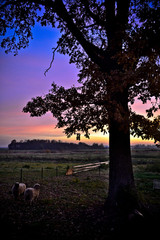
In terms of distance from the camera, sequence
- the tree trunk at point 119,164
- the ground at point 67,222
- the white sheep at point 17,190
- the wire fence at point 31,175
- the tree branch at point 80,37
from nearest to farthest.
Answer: the ground at point 67,222, the tree trunk at point 119,164, the tree branch at point 80,37, the white sheep at point 17,190, the wire fence at point 31,175

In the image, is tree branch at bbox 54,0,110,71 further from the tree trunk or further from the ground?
the ground

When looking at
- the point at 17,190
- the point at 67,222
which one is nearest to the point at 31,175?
the point at 17,190

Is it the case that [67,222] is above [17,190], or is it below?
below

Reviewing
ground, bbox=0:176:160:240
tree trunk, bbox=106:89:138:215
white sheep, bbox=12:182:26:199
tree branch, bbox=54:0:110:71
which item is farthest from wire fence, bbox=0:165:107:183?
tree branch, bbox=54:0:110:71

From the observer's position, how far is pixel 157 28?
5.62 m

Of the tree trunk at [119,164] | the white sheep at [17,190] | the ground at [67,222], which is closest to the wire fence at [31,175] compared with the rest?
the white sheep at [17,190]

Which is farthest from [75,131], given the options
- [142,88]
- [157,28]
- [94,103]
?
[157,28]

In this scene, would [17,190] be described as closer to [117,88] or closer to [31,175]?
[117,88]

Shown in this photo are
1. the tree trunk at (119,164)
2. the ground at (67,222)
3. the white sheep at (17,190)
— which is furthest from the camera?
the white sheep at (17,190)

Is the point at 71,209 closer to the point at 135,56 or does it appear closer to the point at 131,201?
the point at 131,201

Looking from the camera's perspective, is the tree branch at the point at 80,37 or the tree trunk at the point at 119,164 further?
the tree branch at the point at 80,37

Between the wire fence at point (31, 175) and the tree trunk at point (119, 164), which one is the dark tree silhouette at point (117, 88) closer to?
the tree trunk at point (119, 164)

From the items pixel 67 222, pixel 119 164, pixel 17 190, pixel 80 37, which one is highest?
pixel 80 37

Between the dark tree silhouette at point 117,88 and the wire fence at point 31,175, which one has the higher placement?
the dark tree silhouette at point 117,88
